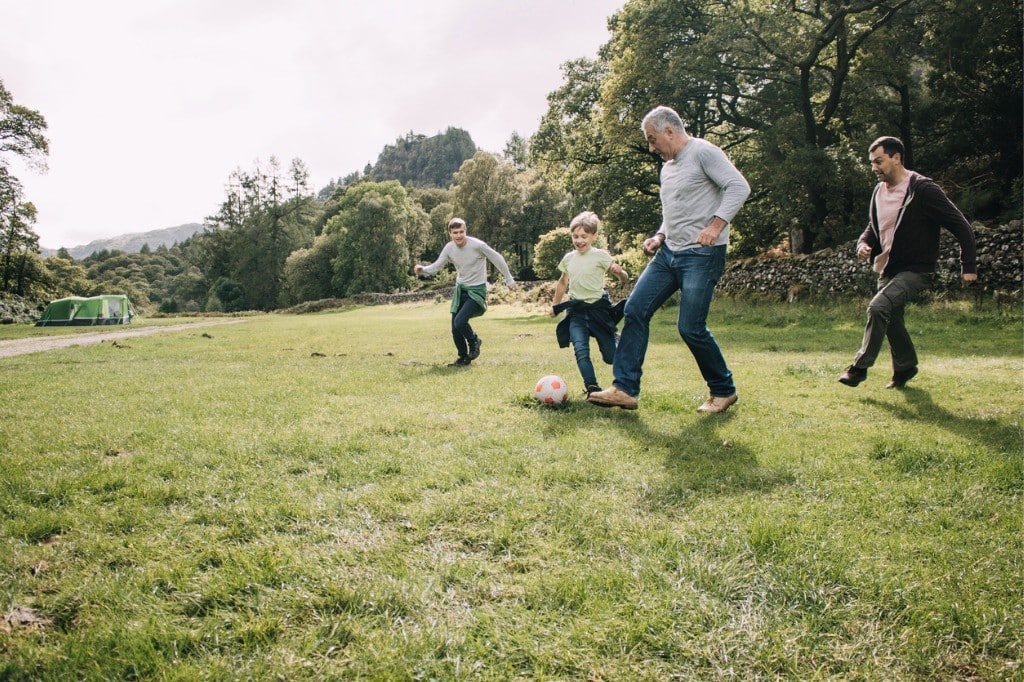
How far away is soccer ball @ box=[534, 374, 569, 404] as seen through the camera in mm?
5295

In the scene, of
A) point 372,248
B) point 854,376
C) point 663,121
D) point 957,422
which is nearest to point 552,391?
point 663,121

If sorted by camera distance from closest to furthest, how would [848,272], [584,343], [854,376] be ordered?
1. [854,376]
2. [584,343]
3. [848,272]

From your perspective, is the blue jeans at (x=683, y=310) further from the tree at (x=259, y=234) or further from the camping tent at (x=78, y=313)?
the tree at (x=259, y=234)

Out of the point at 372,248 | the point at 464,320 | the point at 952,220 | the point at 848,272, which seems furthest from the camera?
the point at 372,248

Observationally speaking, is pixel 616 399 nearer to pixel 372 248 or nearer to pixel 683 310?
pixel 683 310

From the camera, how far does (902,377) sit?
225 inches

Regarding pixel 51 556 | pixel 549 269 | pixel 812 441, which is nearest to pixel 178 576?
pixel 51 556

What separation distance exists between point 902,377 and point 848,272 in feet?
42.0

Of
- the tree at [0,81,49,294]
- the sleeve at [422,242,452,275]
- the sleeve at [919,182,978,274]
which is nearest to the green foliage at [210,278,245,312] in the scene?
the tree at [0,81,49,294]

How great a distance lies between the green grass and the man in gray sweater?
0.32 meters

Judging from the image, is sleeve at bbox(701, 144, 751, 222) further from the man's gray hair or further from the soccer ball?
the soccer ball

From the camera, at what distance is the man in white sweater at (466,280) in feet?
29.5

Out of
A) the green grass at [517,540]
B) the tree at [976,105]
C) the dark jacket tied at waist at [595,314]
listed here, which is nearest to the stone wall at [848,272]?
the tree at [976,105]

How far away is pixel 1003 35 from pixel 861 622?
25.5 m
